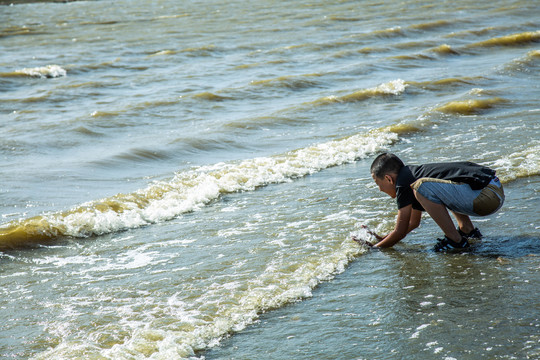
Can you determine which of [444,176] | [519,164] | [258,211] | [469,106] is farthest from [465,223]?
[469,106]

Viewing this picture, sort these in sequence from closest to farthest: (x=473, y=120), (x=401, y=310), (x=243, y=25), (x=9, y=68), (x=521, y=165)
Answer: (x=401, y=310) → (x=521, y=165) → (x=473, y=120) → (x=9, y=68) → (x=243, y=25)

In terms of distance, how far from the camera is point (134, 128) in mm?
14055

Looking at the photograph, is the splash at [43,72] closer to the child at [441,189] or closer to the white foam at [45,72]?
the white foam at [45,72]

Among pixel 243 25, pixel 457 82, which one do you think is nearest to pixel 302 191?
pixel 457 82

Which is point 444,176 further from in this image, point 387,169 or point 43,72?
point 43,72

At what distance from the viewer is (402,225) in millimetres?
5656

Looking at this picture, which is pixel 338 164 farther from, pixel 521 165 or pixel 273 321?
pixel 273 321

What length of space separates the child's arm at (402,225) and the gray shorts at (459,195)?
0.77 feet

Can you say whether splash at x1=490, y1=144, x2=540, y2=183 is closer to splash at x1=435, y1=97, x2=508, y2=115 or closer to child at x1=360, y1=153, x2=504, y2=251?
child at x1=360, y1=153, x2=504, y2=251

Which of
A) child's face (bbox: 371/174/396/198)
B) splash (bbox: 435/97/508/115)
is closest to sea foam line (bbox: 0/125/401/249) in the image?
splash (bbox: 435/97/508/115)

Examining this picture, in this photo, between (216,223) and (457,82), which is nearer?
(216,223)

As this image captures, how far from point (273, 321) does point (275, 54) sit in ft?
68.8

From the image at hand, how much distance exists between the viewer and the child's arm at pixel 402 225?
18.5 feet

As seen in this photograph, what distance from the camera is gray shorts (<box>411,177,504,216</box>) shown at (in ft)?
17.9
